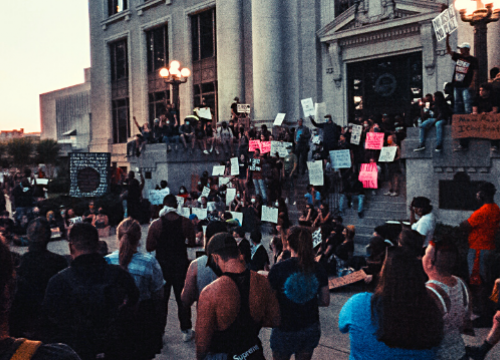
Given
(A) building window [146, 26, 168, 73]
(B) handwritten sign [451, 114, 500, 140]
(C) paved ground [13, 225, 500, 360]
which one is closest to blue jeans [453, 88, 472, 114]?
(B) handwritten sign [451, 114, 500, 140]

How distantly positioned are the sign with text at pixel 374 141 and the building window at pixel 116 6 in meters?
26.2

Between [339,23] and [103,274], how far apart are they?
1930 centimetres

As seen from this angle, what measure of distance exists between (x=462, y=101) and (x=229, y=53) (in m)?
15.5

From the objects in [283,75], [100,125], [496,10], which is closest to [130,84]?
[100,125]

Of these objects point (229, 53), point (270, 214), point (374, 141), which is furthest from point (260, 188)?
point (229, 53)

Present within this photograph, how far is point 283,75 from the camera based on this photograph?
21984 mm

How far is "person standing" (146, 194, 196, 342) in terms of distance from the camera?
234 inches

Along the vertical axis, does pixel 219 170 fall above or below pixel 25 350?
above

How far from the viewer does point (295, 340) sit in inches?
147

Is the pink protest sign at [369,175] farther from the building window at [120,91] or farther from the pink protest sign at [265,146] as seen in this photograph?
the building window at [120,91]

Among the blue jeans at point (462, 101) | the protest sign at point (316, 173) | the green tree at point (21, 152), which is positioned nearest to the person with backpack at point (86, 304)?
the blue jeans at point (462, 101)

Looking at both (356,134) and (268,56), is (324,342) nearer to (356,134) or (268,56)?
(356,134)

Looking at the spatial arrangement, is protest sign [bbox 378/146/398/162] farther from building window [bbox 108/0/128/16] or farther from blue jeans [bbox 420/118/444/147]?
building window [bbox 108/0/128/16]

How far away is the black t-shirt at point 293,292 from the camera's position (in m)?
3.65
